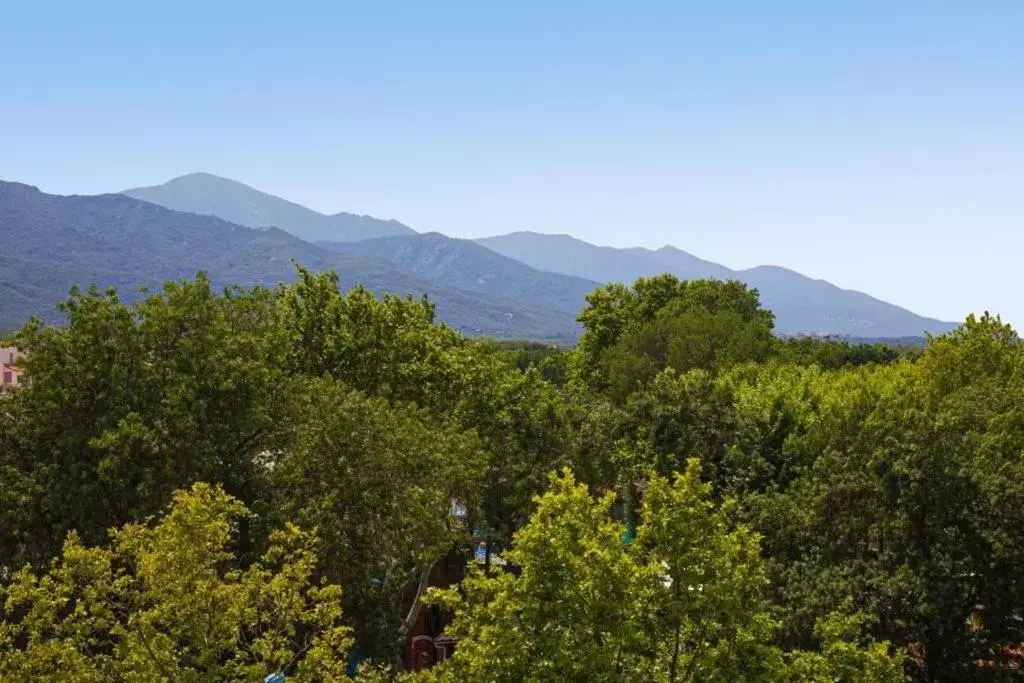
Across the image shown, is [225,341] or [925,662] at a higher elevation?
[225,341]

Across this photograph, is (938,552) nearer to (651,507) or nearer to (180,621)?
(651,507)

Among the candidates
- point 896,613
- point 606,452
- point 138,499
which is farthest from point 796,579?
point 138,499

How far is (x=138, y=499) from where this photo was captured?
74.5ft

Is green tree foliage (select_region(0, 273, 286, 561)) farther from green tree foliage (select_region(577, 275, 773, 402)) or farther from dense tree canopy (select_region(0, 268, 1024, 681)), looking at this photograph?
green tree foliage (select_region(577, 275, 773, 402))

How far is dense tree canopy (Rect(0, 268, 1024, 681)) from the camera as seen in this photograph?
14.7 m

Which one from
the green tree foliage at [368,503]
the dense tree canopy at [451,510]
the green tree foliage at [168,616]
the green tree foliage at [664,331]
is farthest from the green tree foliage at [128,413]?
the green tree foliage at [664,331]

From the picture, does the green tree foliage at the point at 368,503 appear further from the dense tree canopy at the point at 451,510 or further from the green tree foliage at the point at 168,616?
the green tree foliage at the point at 168,616

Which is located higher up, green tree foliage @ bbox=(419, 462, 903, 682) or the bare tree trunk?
green tree foliage @ bbox=(419, 462, 903, 682)

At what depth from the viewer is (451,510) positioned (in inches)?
1096

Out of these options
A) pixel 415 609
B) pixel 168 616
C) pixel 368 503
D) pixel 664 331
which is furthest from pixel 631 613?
pixel 664 331

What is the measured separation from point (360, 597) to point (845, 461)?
43.0 feet

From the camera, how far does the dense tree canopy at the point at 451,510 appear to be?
48.3 ft

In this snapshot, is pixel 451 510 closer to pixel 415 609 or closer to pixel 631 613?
pixel 415 609

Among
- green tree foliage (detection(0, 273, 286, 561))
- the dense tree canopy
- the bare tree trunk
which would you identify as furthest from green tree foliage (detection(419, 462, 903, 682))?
green tree foliage (detection(0, 273, 286, 561))
